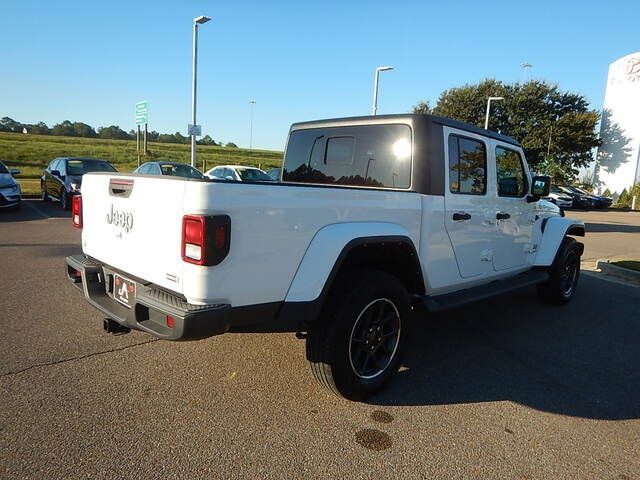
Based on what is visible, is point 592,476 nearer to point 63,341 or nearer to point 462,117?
point 63,341

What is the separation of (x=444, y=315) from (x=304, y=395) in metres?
2.52

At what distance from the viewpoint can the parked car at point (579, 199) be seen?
29156 mm

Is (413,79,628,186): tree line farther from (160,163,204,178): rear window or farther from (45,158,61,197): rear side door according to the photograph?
(45,158,61,197): rear side door

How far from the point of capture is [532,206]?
5.00 metres

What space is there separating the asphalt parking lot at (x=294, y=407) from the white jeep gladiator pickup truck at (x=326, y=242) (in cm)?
41

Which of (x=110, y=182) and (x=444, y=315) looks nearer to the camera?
(x=110, y=182)

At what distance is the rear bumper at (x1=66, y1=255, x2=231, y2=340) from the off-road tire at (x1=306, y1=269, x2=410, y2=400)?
27.4 inches

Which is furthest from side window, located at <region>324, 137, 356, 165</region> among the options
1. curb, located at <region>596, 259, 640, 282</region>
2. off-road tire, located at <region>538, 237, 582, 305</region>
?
curb, located at <region>596, 259, 640, 282</region>

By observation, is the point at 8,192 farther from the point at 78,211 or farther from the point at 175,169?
the point at 78,211

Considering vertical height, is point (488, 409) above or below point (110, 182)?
below

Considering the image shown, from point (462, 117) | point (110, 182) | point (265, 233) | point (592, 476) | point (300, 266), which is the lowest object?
point (592, 476)

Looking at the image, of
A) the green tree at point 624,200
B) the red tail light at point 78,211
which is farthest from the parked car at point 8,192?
the green tree at point 624,200

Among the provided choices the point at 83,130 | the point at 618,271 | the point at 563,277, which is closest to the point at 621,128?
the point at 618,271

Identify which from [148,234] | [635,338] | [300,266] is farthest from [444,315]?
[148,234]
